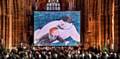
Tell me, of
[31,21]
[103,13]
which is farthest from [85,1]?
[103,13]

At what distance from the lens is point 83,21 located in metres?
43.3

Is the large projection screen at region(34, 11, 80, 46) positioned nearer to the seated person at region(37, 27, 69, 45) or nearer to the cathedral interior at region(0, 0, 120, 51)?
the seated person at region(37, 27, 69, 45)

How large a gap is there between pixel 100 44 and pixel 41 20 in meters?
3.95

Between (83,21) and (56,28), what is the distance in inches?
173

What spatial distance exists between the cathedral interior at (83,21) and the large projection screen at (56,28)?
1.42 m

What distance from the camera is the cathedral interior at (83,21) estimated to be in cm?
3566

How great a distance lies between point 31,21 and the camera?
43.8m

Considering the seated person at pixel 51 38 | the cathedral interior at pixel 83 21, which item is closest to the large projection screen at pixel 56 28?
the seated person at pixel 51 38

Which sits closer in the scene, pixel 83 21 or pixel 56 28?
pixel 56 28

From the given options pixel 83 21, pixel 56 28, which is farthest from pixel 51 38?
pixel 83 21

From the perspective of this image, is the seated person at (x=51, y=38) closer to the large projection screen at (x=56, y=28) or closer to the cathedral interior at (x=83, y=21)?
the large projection screen at (x=56, y=28)

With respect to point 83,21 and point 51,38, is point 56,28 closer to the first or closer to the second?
point 51,38

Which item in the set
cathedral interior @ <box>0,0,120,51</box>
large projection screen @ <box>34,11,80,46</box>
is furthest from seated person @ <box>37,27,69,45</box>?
cathedral interior @ <box>0,0,120,51</box>

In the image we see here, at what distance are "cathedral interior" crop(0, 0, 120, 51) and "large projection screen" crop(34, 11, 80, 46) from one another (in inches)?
56.0
